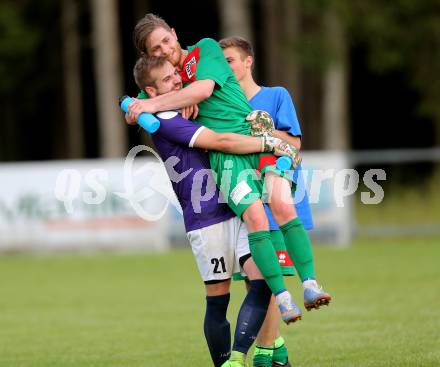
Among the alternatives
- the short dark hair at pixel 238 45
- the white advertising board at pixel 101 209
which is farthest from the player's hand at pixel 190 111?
the white advertising board at pixel 101 209

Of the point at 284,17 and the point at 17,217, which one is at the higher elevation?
the point at 284,17

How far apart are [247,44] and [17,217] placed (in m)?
11.7

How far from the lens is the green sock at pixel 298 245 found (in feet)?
21.7

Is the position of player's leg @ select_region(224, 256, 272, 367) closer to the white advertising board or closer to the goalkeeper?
the goalkeeper

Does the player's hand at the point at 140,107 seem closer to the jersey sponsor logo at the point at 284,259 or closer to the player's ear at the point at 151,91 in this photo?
the player's ear at the point at 151,91

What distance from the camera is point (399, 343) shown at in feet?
27.3

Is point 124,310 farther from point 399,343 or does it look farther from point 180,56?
point 180,56

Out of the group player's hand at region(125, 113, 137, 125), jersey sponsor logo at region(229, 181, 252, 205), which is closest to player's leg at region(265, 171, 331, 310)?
jersey sponsor logo at region(229, 181, 252, 205)

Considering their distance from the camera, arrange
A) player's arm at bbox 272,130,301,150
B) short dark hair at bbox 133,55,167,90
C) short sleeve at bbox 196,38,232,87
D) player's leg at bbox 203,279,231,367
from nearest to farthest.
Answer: short dark hair at bbox 133,55,167,90, short sleeve at bbox 196,38,232,87, player's leg at bbox 203,279,231,367, player's arm at bbox 272,130,301,150

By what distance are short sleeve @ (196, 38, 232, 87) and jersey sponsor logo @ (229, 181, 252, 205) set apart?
2.06 ft

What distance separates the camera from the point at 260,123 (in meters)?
6.71

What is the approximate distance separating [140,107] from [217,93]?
1.56ft

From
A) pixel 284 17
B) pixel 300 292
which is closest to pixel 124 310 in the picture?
pixel 300 292

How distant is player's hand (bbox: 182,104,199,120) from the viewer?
261 inches
